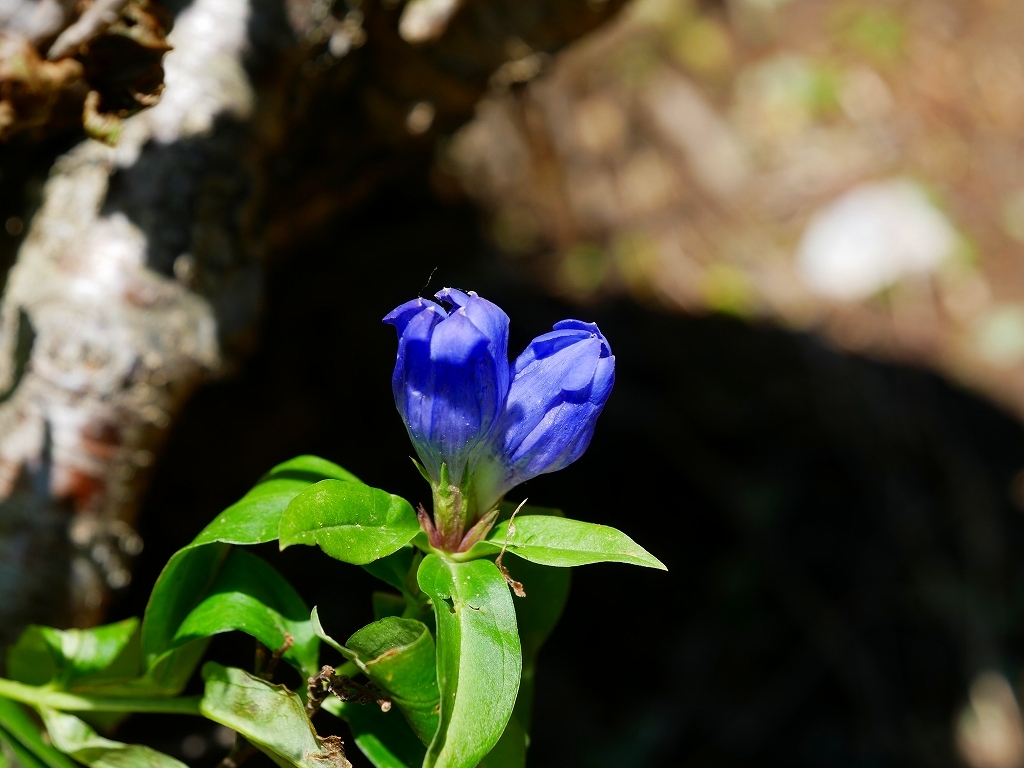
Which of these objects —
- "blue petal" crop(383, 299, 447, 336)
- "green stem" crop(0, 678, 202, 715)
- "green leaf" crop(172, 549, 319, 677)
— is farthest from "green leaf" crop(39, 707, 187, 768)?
"blue petal" crop(383, 299, 447, 336)

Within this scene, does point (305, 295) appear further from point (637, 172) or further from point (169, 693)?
point (637, 172)

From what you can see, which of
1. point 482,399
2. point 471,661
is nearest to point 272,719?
point 471,661

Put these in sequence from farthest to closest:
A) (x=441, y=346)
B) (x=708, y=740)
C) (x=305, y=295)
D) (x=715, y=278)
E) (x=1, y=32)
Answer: (x=715, y=278)
(x=708, y=740)
(x=305, y=295)
(x=1, y=32)
(x=441, y=346)

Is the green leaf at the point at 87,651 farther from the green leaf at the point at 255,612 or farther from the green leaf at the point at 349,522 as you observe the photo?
the green leaf at the point at 349,522

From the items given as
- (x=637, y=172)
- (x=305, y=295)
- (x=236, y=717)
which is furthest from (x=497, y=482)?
(x=637, y=172)

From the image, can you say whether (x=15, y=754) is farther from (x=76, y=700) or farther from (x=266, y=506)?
(x=266, y=506)

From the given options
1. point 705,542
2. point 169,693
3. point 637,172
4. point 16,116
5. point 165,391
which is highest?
point 16,116
